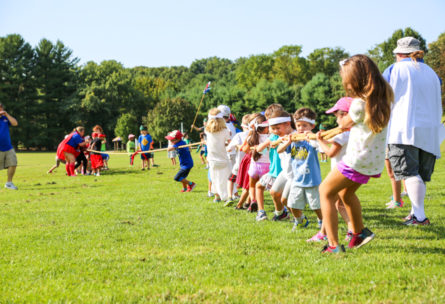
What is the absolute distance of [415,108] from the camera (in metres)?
5.98

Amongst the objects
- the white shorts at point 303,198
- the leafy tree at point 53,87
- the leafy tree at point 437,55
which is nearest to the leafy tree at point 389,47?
the leafy tree at point 437,55

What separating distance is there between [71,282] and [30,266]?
0.87m

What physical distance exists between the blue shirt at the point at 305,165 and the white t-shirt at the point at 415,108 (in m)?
1.27

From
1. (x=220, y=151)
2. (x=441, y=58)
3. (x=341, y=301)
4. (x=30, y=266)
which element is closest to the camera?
(x=341, y=301)

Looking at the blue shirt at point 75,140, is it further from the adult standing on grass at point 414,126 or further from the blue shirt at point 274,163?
the adult standing on grass at point 414,126

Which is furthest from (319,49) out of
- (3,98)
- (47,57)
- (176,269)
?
(176,269)

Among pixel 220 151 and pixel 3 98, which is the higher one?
pixel 3 98

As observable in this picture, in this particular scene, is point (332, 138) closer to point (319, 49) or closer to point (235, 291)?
point (235, 291)

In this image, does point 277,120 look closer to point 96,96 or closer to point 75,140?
point 75,140

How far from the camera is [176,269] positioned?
13.8 feet

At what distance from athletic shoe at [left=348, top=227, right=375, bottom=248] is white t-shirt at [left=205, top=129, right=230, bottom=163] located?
4.95m

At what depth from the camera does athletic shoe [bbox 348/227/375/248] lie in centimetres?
464

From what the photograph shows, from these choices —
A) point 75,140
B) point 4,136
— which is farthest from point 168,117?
point 4,136

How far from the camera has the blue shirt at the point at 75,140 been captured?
17083mm
